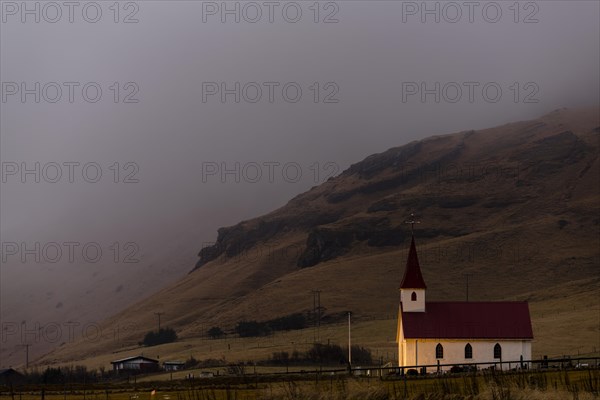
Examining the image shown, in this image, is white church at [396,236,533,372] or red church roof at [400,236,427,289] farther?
red church roof at [400,236,427,289]

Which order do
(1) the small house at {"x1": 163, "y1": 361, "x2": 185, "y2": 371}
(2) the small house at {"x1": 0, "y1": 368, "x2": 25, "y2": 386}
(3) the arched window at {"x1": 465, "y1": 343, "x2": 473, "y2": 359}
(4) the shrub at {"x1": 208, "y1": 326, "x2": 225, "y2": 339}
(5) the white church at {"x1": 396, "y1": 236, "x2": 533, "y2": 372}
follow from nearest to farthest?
(3) the arched window at {"x1": 465, "y1": 343, "x2": 473, "y2": 359}
(5) the white church at {"x1": 396, "y1": 236, "x2": 533, "y2": 372}
(2) the small house at {"x1": 0, "y1": 368, "x2": 25, "y2": 386}
(1) the small house at {"x1": 163, "y1": 361, "x2": 185, "y2": 371}
(4) the shrub at {"x1": 208, "y1": 326, "x2": 225, "y2": 339}

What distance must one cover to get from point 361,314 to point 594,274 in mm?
44652

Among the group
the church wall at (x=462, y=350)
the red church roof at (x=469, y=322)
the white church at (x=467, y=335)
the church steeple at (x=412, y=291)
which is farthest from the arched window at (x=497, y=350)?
the church steeple at (x=412, y=291)

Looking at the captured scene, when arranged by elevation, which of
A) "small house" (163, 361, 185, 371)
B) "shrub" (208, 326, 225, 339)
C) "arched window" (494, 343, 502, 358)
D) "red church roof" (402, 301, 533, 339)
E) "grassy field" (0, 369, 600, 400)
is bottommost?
"grassy field" (0, 369, 600, 400)

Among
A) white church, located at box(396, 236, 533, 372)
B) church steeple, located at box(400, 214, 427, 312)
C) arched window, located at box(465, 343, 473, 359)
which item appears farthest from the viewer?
church steeple, located at box(400, 214, 427, 312)

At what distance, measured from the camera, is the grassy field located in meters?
45.3

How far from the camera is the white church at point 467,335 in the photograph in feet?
273

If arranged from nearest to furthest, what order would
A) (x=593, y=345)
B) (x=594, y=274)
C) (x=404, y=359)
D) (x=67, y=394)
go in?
(x=67, y=394) → (x=404, y=359) → (x=593, y=345) → (x=594, y=274)

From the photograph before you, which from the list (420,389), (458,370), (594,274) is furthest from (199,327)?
(420,389)

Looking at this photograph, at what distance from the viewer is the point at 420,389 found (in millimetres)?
54188

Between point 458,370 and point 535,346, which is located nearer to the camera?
point 458,370

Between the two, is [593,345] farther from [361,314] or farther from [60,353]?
[60,353]

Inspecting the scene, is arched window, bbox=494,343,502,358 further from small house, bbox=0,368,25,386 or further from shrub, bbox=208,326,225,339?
shrub, bbox=208,326,225,339

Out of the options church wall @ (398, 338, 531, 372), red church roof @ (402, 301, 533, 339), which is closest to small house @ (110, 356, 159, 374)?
red church roof @ (402, 301, 533, 339)
